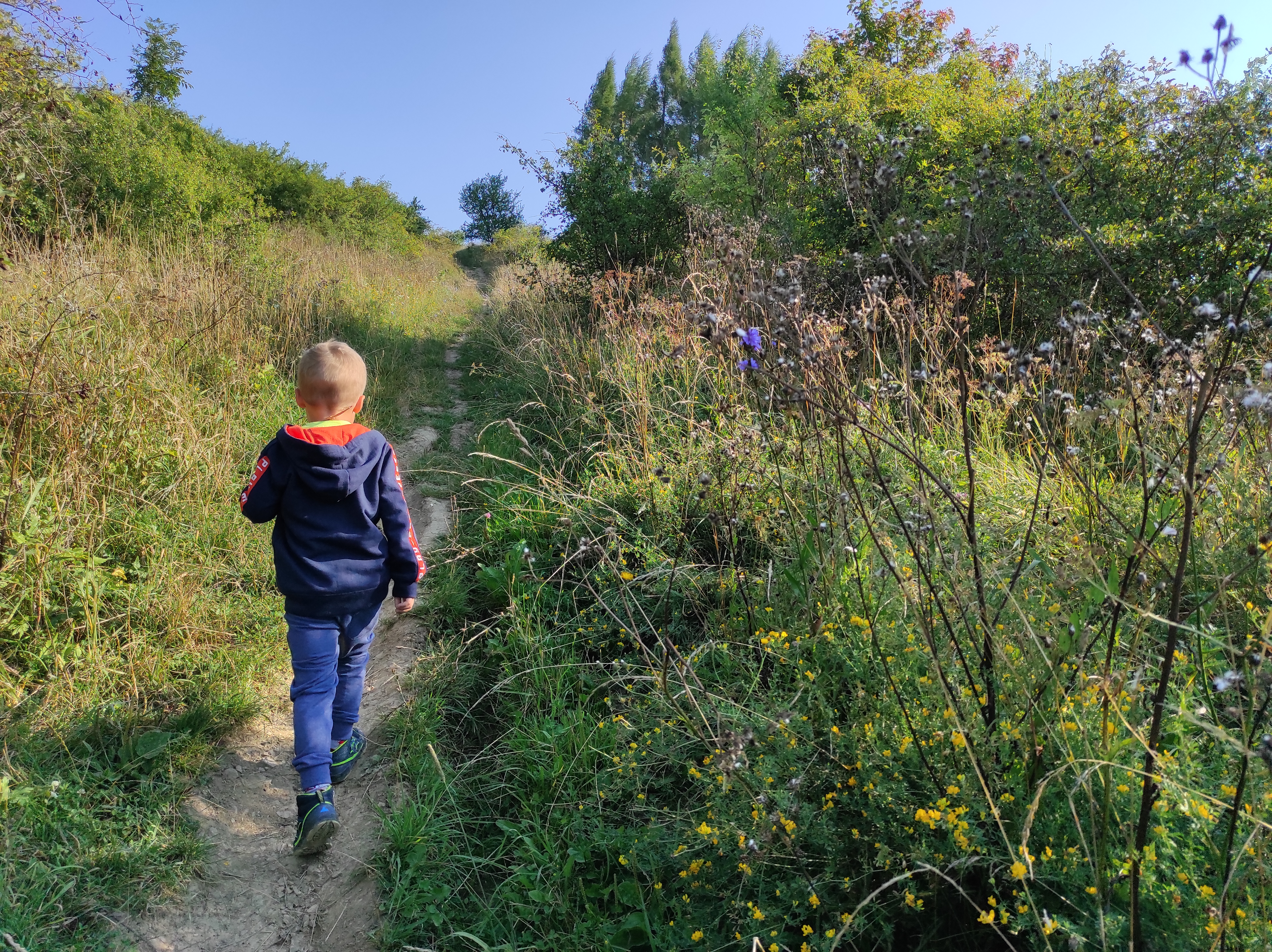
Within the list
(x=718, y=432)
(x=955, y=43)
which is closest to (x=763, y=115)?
(x=955, y=43)

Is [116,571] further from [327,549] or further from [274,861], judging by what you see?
[274,861]

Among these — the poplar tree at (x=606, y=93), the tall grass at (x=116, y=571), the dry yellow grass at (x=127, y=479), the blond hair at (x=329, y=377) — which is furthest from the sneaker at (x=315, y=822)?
the poplar tree at (x=606, y=93)

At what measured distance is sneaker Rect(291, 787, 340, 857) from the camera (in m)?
2.47

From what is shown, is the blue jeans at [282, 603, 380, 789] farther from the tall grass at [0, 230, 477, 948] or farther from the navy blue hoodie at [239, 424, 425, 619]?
the tall grass at [0, 230, 477, 948]

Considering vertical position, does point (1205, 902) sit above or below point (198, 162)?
below

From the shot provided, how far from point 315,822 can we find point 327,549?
97 cm

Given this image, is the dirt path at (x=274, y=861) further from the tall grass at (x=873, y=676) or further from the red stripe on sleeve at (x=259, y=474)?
the red stripe on sleeve at (x=259, y=474)

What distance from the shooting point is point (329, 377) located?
271cm

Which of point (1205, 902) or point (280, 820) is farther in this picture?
point (280, 820)

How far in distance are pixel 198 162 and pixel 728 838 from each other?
1105 centimetres

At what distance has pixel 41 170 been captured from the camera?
209 inches

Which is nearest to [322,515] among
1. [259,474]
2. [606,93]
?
[259,474]

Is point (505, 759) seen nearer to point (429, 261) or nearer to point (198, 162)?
point (198, 162)

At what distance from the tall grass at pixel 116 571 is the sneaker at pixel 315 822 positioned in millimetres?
334
